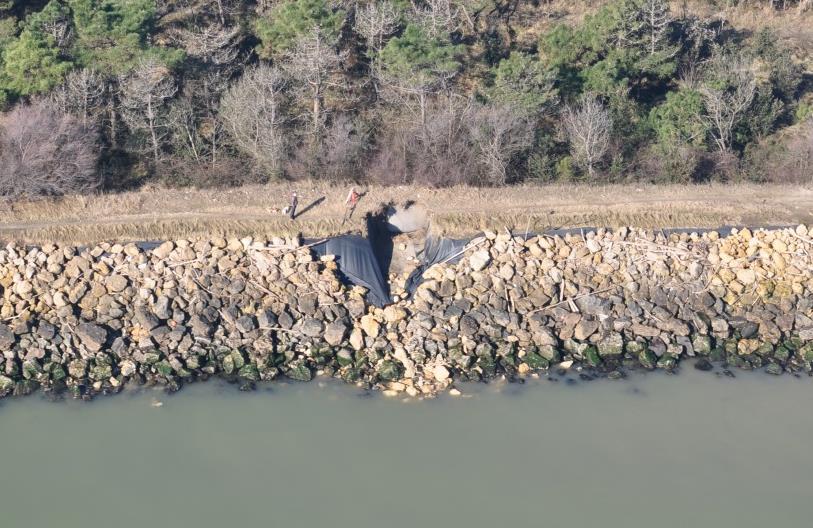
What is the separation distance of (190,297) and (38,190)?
6.25 meters

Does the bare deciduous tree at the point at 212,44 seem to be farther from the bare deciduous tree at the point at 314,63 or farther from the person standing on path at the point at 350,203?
the person standing on path at the point at 350,203

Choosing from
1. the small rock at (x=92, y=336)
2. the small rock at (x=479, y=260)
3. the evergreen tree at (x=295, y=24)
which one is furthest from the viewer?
the evergreen tree at (x=295, y=24)

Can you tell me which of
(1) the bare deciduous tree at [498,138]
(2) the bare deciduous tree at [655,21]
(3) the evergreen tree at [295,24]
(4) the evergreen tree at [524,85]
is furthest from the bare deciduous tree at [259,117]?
(2) the bare deciduous tree at [655,21]

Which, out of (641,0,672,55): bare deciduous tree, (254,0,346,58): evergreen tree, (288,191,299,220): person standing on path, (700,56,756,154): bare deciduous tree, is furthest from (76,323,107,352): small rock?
(641,0,672,55): bare deciduous tree

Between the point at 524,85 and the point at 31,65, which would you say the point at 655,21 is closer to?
the point at 524,85

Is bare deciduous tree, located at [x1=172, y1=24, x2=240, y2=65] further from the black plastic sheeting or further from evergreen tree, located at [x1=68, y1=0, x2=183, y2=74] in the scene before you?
the black plastic sheeting

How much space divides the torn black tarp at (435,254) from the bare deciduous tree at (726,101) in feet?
35.5

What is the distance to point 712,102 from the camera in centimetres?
3150

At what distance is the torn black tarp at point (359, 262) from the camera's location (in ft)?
79.8

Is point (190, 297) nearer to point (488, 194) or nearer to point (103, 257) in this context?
point (103, 257)

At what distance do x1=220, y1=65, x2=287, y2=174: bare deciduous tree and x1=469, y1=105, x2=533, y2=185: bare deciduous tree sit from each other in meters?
5.99

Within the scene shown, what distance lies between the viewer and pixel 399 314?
77.7 ft

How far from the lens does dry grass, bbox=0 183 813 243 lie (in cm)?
2534

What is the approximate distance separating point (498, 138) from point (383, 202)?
4.63 metres
